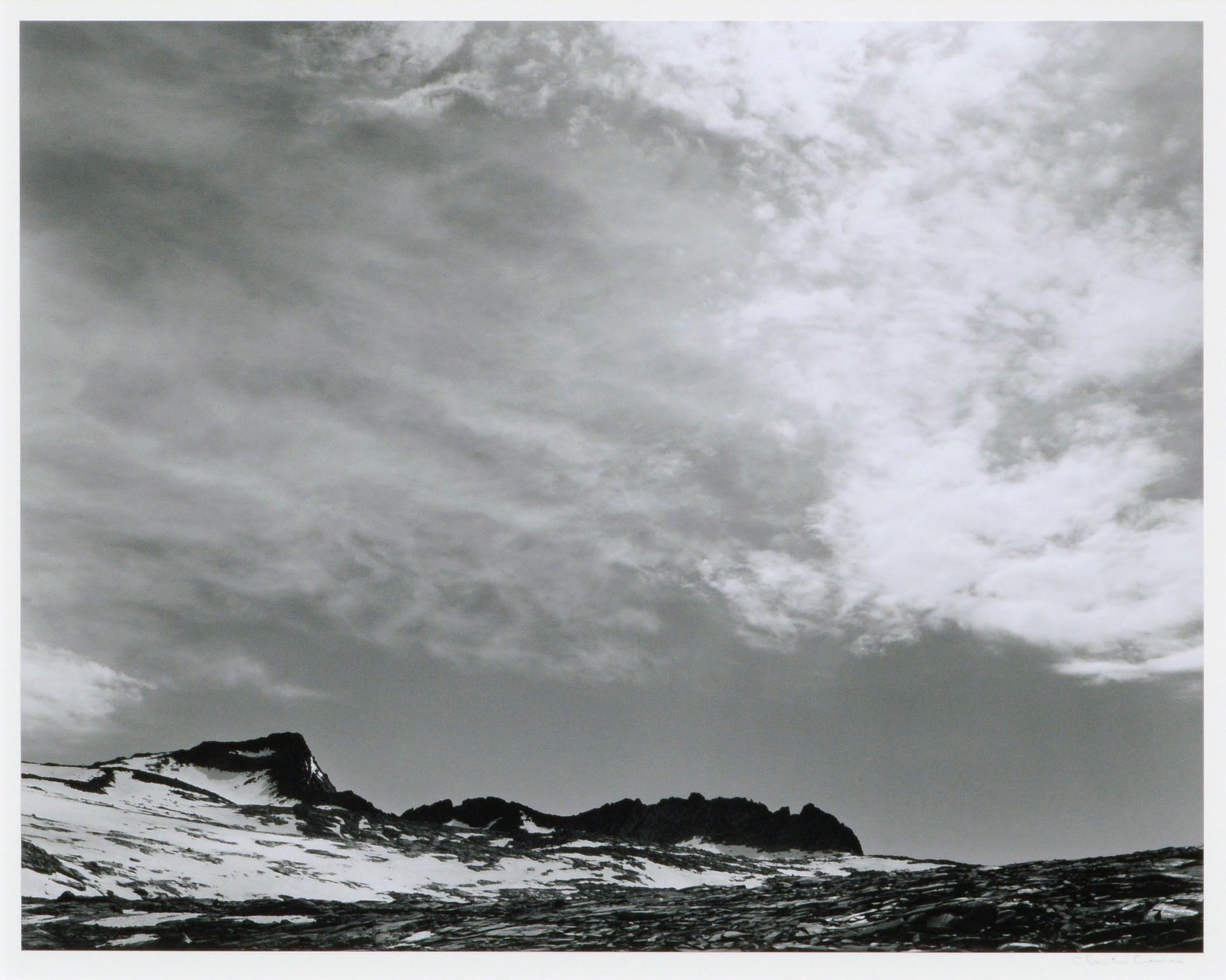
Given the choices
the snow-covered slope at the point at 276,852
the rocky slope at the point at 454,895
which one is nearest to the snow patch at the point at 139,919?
the rocky slope at the point at 454,895

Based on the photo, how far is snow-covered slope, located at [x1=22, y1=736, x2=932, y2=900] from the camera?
58.8 metres

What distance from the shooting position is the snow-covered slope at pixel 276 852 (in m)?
58.8

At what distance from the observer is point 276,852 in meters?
78.6

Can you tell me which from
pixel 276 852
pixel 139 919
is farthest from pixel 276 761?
pixel 139 919

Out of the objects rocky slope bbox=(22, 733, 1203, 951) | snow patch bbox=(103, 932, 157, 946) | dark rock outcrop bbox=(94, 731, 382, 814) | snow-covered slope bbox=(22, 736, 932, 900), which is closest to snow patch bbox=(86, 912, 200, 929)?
rocky slope bbox=(22, 733, 1203, 951)

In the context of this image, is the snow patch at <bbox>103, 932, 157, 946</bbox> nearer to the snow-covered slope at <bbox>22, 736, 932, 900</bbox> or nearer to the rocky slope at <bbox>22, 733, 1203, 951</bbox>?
the rocky slope at <bbox>22, 733, 1203, 951</bbox>

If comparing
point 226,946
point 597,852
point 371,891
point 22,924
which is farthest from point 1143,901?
point 597,852

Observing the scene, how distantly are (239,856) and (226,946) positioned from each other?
43.2 meters

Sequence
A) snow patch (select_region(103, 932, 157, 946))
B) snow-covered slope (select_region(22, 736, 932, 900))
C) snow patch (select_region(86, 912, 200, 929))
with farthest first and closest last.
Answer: snow-covered slope (select_region(22, 736, 932, 900)), snow patch (select_region(86, 912, 200, 929)), snow patch (select_region(103, 932, 157, 946))

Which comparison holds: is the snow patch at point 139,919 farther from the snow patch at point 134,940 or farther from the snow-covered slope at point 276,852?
the snow-covered slope at point 276,852

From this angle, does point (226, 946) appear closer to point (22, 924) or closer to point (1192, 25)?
point (22, 924)

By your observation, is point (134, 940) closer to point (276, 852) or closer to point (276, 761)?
point (276, 852)

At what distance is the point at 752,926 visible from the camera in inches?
1342

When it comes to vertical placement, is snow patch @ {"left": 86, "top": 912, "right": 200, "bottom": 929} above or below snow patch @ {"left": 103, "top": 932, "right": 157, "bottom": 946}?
above
